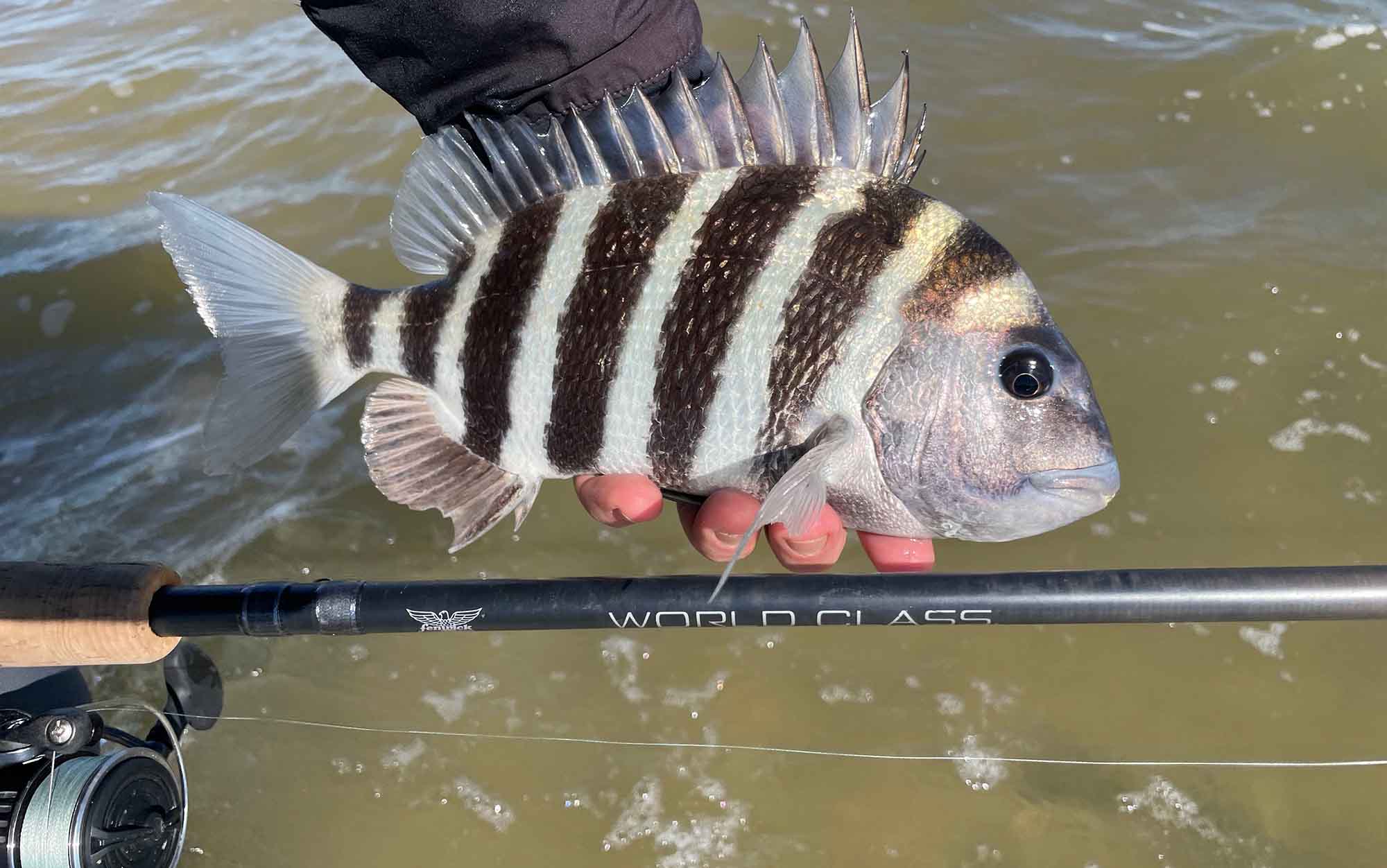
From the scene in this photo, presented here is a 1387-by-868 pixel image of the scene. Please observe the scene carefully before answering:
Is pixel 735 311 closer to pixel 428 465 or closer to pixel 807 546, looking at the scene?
pixel 807 546

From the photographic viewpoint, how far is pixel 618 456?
5.43 ft

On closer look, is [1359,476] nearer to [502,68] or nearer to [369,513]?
[502,68]

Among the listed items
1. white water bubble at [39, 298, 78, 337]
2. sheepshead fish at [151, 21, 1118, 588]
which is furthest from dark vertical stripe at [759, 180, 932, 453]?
white water bubble at [39, 298, 78, 337]

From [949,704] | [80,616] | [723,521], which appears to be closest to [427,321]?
[723,521]

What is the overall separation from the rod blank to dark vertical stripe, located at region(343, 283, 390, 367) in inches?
17.4

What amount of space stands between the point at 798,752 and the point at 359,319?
4.79ft

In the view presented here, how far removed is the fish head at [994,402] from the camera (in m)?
1.43

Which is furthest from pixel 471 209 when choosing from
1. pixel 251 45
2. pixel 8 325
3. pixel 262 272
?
pixel 251 45

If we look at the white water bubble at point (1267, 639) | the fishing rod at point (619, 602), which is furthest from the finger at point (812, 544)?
the white water bubble at point (1267, 639)

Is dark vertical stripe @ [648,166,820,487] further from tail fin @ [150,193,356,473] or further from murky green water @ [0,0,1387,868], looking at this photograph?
murky green water @ [0,0,1387,868]

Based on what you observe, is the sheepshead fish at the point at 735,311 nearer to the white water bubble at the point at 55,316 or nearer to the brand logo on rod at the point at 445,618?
the brand logo on rod at the point at 445,618

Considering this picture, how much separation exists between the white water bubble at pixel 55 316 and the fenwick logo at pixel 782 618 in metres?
3.49

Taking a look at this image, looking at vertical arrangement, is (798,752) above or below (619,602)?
below

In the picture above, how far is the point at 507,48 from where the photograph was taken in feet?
6.82
